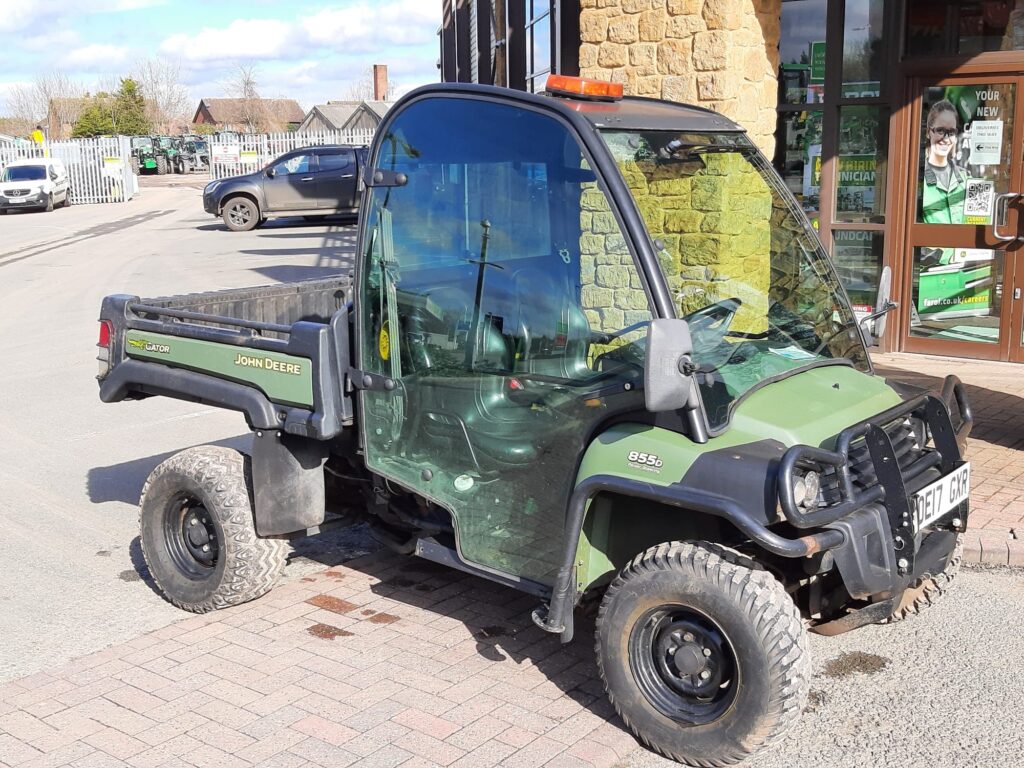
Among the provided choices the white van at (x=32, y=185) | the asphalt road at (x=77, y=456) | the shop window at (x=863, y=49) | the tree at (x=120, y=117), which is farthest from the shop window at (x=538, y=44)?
→ the tree at (x=120, y=117)

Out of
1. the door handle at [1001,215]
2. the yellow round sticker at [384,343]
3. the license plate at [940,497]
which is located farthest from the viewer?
the door handle at [1001,215]

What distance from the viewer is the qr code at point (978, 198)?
9.09m

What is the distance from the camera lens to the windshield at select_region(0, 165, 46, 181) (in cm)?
3259

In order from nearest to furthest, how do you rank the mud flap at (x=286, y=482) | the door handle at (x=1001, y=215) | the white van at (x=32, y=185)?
the mud flap at (x=286, y=482) → the door handle at (x=1001, y=215) → the white van at (x=32, y=185)

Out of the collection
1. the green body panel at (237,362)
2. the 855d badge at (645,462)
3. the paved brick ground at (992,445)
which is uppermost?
the green body panel at (237,362)

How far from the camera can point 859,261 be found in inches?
386

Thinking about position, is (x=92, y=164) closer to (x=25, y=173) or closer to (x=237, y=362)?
(x=25, y=173)

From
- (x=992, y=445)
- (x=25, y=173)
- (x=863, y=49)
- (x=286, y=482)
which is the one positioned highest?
(x=863, y=49)

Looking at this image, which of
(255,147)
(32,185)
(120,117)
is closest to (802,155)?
(32,185)

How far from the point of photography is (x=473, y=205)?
4094 millimetres

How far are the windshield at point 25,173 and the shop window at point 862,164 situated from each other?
28797 mm

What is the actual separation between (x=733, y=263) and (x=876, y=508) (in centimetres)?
106

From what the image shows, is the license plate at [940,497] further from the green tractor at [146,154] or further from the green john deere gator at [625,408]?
the green tractor at [146,154]

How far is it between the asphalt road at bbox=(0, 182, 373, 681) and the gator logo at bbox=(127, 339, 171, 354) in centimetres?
120
